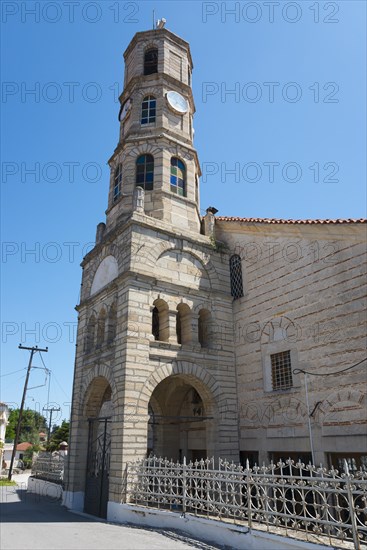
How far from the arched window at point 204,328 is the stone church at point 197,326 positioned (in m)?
0.06

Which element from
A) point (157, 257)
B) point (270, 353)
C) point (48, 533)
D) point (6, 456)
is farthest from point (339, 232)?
point (6, 456)

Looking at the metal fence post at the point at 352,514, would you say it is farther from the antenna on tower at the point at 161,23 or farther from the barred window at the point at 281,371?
the antenna on tower at the point at 161,23

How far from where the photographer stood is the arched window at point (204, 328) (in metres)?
14.7

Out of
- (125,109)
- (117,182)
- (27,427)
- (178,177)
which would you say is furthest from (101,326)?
(27,427)

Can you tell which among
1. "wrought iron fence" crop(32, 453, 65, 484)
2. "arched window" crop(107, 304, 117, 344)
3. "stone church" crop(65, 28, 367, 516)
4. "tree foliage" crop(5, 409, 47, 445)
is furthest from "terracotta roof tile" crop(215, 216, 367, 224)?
"tree foliage" crop(5, 409, 47, 445)

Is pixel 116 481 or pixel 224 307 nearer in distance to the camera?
pixel 116 481

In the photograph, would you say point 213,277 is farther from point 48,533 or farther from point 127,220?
point 48,533

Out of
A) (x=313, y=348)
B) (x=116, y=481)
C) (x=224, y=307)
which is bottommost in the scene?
(x=116, y=481)

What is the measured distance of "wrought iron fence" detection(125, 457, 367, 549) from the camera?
615cm

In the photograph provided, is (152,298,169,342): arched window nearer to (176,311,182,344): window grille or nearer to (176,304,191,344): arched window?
(176,304,191,344): arched window

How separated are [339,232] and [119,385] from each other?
7.86m

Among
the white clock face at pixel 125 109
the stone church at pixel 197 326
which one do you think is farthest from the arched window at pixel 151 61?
the white clock face at pixel 125 109

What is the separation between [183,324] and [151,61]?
13071mm

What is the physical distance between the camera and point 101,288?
15.0 m
